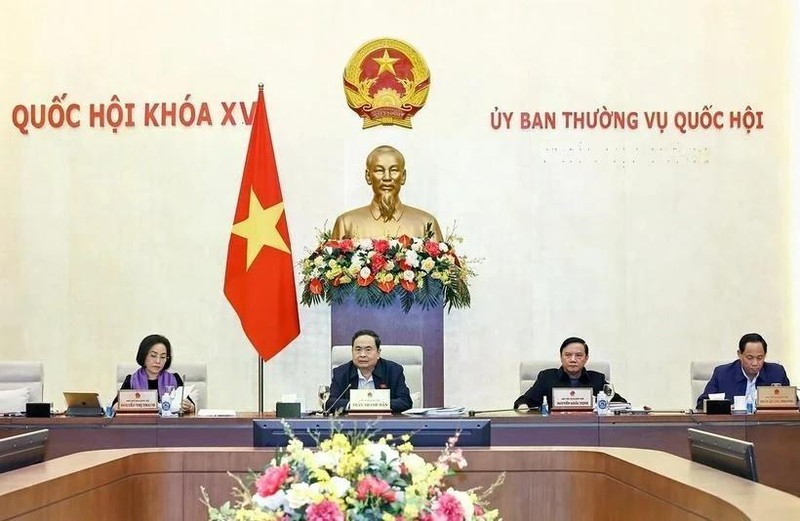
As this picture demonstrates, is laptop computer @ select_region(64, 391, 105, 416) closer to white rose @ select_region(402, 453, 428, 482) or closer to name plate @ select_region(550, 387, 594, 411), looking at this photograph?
name plate @ select_region(550, 387, 594, 411)

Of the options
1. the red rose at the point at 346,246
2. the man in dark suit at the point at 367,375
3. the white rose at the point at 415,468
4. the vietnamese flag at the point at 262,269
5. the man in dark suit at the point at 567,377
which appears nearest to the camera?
the white rose at the point at 415,468

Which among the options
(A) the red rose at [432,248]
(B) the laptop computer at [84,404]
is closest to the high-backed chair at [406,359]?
(A) the red rose at [432,248]

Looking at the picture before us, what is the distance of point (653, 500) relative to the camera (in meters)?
2.78

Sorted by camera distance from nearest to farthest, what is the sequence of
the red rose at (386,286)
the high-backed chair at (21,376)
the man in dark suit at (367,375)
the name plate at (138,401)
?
the name plate at (138,401), the man in dark suit at (367,375), the high-backed chair at (21,376), the red rose at (386,286)

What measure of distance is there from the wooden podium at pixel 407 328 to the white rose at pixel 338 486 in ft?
16.0

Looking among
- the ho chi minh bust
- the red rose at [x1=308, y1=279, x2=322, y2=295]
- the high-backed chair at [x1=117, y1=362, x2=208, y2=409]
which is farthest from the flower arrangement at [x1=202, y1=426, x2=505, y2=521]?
the ho chi minh bust

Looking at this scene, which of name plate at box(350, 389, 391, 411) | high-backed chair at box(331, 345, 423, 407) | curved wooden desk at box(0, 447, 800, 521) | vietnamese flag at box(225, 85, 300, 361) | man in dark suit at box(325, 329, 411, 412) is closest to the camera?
curved wooden desk at box(0, 447, 800, 521)

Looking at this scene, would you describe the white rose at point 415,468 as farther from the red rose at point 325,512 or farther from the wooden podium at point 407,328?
the wooden podium at point 407,328

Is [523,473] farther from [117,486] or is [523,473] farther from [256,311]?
[256,311]

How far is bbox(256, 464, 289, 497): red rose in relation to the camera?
2.07m

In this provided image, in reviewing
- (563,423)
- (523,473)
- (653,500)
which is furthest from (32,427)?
(653,500)

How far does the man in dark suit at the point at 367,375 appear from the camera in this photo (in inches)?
226

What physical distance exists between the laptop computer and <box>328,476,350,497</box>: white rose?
12.1ft

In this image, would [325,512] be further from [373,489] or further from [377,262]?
[377,262]
